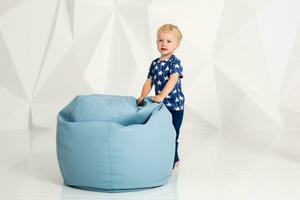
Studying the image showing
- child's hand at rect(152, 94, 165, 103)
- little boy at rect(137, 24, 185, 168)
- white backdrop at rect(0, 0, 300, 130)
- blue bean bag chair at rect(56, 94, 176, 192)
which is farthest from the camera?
white backdrop at rect(0, 0, 300, 130)

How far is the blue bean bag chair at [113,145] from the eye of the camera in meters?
3.67

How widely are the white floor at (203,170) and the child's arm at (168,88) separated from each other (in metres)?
0.57

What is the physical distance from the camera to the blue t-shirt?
4.39 m

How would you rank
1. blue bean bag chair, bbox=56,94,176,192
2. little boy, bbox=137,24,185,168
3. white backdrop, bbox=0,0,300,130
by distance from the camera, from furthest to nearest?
white backdrop, bbox=0,0,300,130 < little boy, bbox=137,24,185,168 < blue bean bag chair, bbox=56,94,176,192

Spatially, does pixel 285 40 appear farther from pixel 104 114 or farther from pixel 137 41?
pixel 104 114

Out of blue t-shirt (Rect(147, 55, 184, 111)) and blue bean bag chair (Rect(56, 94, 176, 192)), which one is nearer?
blue bean bag chair (Rect(56, 94, 176, 192))

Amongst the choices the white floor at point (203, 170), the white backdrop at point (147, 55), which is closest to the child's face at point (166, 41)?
the white floor at point (203, 170)

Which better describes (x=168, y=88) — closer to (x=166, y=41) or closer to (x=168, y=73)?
(x=168, y=73)

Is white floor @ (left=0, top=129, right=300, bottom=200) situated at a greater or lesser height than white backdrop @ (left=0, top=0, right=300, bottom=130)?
lesser

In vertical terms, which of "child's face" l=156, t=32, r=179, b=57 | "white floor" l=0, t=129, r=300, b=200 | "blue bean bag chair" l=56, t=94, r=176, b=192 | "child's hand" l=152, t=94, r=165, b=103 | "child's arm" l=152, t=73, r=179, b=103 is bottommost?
"white floor" l=0, t=129, r=300, b=200

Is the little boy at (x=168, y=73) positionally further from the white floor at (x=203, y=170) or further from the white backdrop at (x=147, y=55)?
the white backdrop at (x=147, y=55)

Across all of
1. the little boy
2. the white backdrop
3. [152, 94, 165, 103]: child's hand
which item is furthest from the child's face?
the white backdrop

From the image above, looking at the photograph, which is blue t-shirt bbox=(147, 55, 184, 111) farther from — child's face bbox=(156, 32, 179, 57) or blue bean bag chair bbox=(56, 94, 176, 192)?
blue bean bag chair bbox=(56, 94, 176, 192)

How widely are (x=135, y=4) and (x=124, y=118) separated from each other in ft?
10.9
